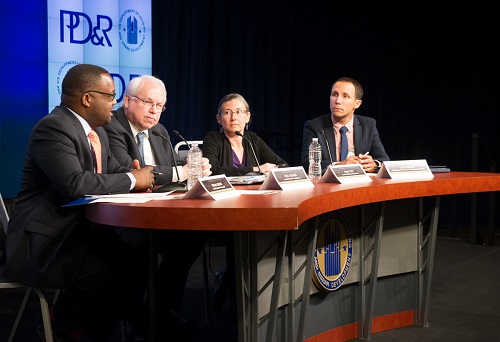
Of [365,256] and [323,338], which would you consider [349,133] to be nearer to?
[365,256]

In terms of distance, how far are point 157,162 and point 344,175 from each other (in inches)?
40.0

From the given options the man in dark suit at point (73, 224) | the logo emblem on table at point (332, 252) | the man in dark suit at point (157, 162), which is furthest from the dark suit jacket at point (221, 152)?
the man in dark suit at point (73, 224)

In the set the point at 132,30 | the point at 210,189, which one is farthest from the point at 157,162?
the point at 132,30

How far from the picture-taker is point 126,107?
342cm

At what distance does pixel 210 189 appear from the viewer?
2.29m

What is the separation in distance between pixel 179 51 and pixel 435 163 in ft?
8.67

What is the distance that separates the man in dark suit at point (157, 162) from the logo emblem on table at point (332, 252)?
0.53 metres

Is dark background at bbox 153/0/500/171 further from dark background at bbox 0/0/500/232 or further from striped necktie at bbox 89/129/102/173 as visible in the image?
striped necktie at bbox 89/129/102/173

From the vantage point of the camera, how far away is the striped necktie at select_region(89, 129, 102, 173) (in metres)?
2.71

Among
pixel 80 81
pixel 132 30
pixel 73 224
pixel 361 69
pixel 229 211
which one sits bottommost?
pixel 73 224

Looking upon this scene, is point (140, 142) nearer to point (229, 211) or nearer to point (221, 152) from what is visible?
point (221, 152)

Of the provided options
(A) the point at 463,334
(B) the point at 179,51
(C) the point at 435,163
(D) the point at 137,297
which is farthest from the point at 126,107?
(C) the point at 435,163

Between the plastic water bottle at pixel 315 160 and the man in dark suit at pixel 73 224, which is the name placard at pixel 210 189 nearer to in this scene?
the man in dark suit at pixel 73 224

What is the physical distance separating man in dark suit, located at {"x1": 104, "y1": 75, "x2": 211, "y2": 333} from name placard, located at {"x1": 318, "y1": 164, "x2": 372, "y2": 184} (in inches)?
21.5
